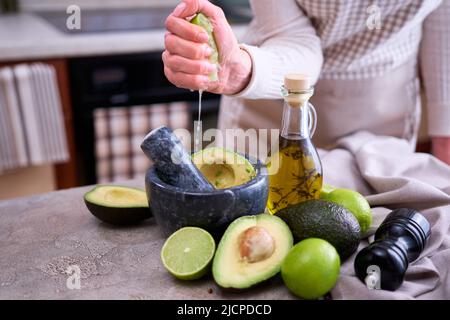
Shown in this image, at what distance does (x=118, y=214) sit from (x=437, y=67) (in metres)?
0.84

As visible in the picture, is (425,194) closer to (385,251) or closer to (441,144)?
(385,251)

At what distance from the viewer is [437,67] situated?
1.22 metres

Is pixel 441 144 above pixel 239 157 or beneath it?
beneath

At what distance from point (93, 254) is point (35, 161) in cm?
119

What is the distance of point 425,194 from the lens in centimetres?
78

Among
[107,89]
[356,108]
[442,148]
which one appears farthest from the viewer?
[107,89]

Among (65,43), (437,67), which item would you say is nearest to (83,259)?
(437,67)

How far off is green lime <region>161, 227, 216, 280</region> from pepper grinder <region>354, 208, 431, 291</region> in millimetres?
181

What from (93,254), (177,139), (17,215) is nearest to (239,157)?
(177,139)

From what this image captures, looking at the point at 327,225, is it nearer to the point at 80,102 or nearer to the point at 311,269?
the point at 311,269

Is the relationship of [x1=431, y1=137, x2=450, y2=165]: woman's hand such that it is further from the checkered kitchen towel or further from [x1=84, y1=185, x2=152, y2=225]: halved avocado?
the checkered kitchen towel

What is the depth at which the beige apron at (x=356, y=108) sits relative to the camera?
1.16 meters
